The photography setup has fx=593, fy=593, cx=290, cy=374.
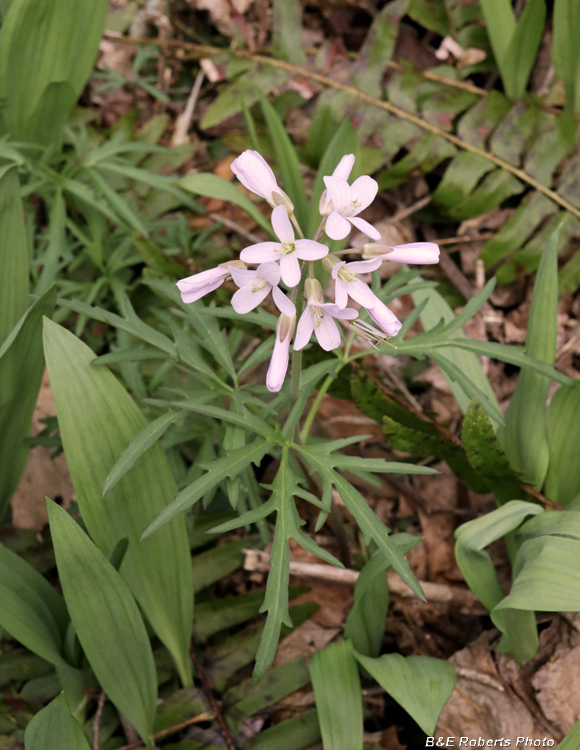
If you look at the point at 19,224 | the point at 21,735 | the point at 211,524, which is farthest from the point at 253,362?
the point at 21,735

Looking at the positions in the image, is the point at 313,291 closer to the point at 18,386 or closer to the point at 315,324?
the point at 315,324

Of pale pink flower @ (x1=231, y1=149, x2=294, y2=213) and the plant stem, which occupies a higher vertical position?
pale pink flower @ (x1=231, y1=149, x2=294, y2=213)

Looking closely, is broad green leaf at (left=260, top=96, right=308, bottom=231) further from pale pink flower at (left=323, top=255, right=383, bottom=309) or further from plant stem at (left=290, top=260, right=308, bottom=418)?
pale pink flower at (left=323, top=255, right=383, bottom=309)

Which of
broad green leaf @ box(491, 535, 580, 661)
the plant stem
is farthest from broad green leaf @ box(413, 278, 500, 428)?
the plant stem

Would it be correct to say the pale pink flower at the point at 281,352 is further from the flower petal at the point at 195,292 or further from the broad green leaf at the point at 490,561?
the broad green leaf at the point at 490,561

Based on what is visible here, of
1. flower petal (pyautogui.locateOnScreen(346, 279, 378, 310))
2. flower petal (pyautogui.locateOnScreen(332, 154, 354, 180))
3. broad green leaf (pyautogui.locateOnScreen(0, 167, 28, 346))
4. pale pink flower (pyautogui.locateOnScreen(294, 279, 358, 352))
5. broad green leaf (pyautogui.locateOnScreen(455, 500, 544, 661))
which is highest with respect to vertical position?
flower petal (pyautogui.locateOnScreen(332, 154, 354, 180))
